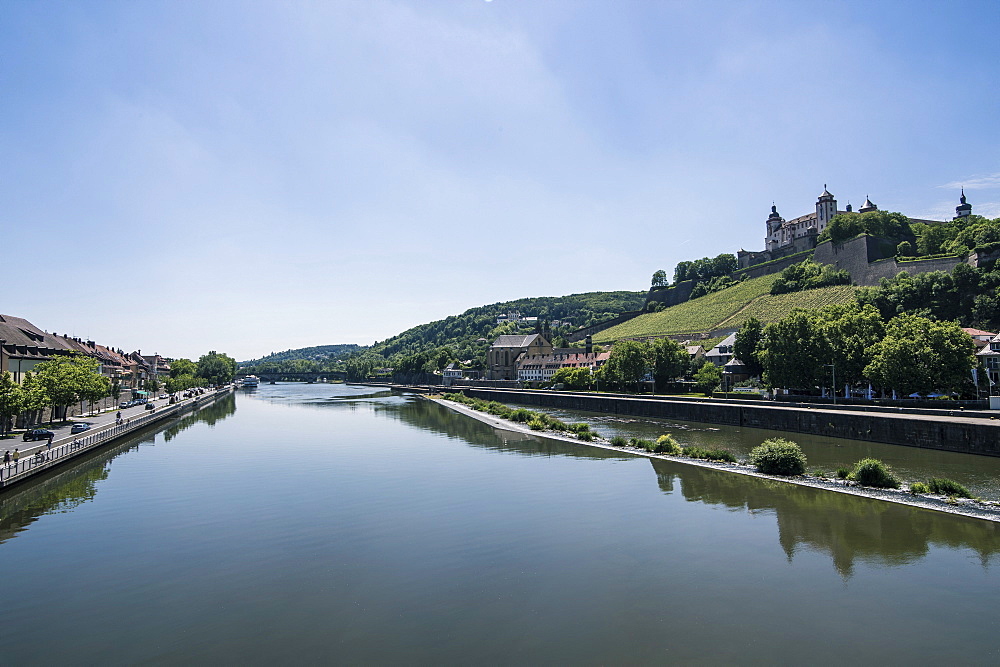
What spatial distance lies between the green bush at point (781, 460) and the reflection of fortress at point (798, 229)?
100 m

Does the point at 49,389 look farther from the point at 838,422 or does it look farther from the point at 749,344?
the point at 749,344

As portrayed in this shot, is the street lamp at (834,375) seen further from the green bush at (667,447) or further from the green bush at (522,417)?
the green bush at (522,417)

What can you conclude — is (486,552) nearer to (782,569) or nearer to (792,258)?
(782,569)

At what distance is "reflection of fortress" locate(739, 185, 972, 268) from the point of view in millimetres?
118250

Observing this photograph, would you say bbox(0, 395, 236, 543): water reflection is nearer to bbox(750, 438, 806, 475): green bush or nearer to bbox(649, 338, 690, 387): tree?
bbox(750, 438, 806, 475): green bush

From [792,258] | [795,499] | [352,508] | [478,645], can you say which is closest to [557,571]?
[478,645]

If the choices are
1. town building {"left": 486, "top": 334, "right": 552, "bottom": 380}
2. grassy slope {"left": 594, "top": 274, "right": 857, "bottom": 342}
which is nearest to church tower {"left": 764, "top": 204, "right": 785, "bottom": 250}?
grassy slope {"left": 594, "top": 274, "right": 857, "bottom": 342}

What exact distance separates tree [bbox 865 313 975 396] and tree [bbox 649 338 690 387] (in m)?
31.8

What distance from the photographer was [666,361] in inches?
3044

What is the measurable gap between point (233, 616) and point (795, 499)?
20.9m

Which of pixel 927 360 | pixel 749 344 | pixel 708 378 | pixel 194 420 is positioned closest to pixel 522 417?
pixel 708 378

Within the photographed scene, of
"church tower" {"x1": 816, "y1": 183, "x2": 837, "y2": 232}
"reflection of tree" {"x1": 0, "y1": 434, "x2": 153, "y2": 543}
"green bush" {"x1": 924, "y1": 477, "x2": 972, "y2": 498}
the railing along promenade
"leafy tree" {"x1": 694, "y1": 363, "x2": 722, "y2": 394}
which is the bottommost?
"green bush" {"x1": 924, "y1": 477, "x2": 972, "y2": 498}

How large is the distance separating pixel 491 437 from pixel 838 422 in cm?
2558

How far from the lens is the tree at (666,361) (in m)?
77.4
